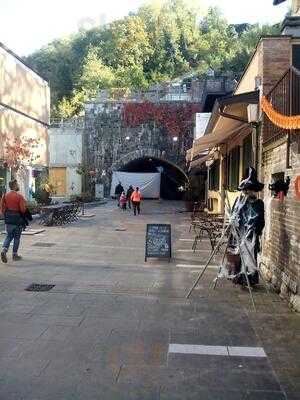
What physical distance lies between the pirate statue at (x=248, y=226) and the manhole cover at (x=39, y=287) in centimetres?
300

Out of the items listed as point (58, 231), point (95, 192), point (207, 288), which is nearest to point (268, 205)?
point (207, 288)

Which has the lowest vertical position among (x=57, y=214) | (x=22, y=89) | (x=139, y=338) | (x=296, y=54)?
(x=139, y=338)

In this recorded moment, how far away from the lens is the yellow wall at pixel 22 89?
21797mm

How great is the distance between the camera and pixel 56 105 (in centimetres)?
5366

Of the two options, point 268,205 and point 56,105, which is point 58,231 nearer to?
point 268,205

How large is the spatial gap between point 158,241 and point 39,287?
358cm

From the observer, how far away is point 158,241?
11.0 m

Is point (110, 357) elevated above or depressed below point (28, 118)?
below

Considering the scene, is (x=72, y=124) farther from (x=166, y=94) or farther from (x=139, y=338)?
(x=139, y=338)

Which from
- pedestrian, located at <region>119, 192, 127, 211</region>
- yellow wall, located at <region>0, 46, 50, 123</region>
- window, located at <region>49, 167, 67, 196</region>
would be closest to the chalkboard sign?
yellow wall, located at <region>0, 46, 50, 123</region>

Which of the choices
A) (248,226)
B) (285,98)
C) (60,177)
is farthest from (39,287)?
(60,177)

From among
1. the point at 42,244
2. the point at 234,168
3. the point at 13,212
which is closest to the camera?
the point at 13,212

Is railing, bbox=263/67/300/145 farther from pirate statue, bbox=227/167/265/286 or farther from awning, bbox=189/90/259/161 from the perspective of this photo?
pirate statue, bbox=227/167/265/286

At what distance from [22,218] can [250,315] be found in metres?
5.85
